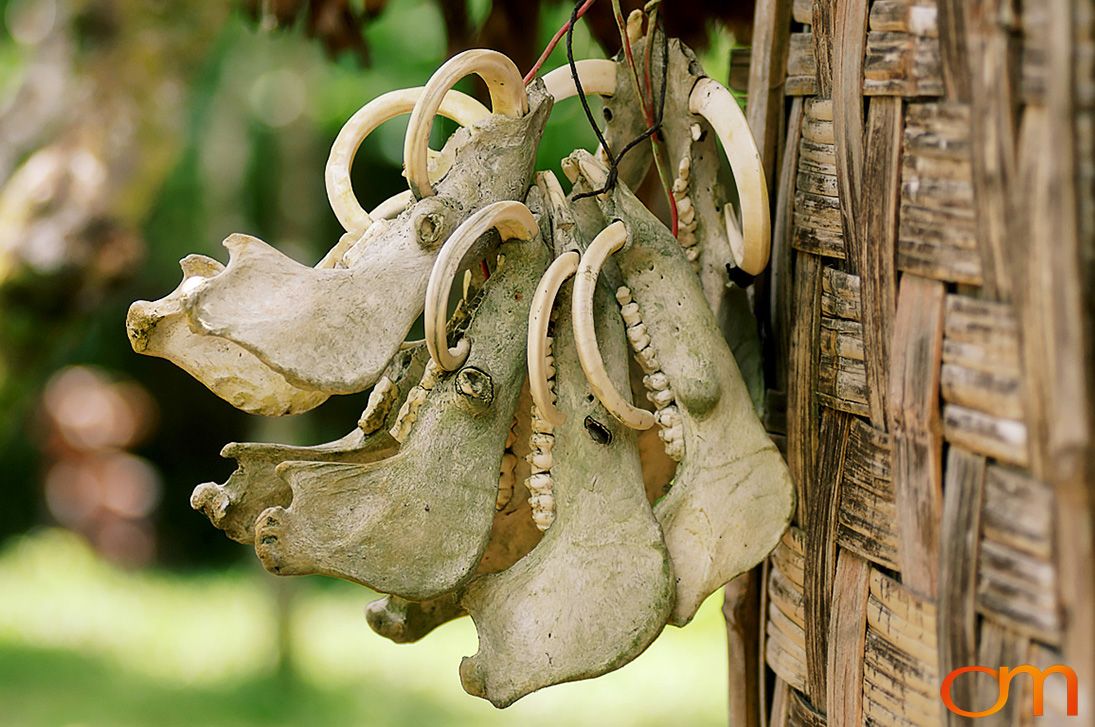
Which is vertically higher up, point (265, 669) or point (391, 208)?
point (391, 208)

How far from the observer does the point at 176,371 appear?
3777 mm

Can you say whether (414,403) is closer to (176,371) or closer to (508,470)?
(508,470)

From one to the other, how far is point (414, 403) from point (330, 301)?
66 mm

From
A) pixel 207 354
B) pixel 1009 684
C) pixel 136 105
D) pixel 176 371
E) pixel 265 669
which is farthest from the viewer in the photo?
pixel 176 371

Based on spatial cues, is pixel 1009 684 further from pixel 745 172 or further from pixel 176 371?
pixel 176 371

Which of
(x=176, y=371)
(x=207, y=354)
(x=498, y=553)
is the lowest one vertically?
(x=176, y=371)

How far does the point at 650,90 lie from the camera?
1.84 feet

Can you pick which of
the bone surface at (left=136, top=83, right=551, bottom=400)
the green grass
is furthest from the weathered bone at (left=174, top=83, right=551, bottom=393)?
the green grass

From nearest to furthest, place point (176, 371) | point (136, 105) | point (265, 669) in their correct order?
point (136, 105), point (265, 669), point (176, 371)

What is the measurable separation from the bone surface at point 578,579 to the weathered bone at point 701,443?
17 millimetres

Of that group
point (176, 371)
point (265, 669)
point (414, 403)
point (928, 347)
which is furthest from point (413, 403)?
point (176, 371)

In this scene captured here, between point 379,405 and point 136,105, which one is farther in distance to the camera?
point 136,105

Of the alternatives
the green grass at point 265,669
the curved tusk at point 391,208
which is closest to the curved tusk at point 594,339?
the curved tusk at point 391,208

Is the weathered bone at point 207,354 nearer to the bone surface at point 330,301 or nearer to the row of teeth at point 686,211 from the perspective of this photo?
the bone surface at point 330,301
